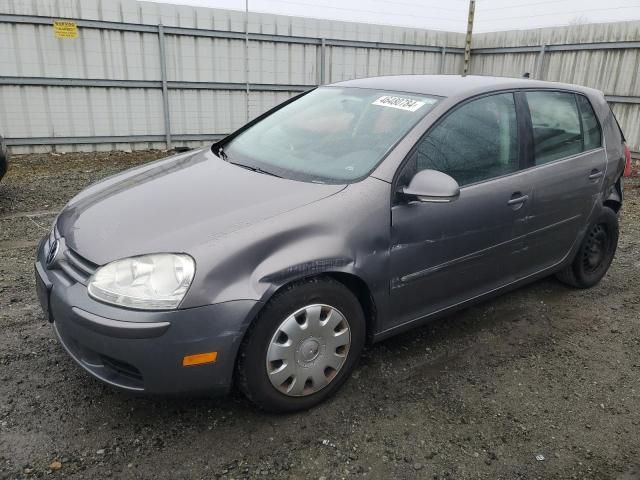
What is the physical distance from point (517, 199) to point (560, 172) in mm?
521

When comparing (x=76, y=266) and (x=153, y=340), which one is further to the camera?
(x=76, y=266)

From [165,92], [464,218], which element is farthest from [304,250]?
[165,92]

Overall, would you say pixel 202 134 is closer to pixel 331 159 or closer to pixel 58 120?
pixel 58 120

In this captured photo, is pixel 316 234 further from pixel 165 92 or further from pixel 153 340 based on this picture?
pixel 165 92

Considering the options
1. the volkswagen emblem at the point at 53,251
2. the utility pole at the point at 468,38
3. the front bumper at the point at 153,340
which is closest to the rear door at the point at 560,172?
the front bumper at the point at 153,340

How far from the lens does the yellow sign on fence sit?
8656 mm

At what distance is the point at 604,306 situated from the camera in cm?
394

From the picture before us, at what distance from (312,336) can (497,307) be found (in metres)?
1.93

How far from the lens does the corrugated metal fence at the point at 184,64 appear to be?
8.70 metres

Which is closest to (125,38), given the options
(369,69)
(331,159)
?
(369,69)

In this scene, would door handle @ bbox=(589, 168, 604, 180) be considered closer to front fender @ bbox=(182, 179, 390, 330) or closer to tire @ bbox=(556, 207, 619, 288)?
tire @ bbox=(556, 207, 619, 288)

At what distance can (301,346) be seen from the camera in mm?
2396

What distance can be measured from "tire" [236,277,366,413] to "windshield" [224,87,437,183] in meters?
0.61

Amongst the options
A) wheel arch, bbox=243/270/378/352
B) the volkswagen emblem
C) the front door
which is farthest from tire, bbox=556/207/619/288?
the volkswagen emblem
